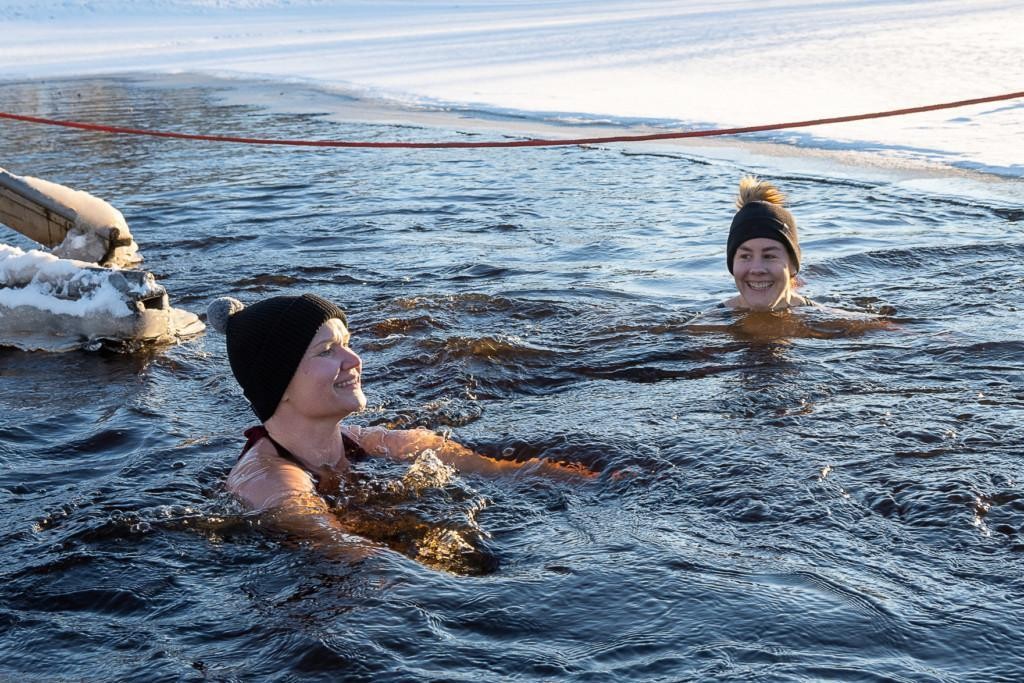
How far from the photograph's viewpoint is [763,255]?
6711mm

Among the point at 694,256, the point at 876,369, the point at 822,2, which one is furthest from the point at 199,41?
the point at 876,369

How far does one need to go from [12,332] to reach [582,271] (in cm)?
348

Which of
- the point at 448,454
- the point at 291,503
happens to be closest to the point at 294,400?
the point at 291,503

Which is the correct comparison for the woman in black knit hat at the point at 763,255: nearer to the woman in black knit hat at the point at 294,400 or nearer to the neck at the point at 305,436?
the woman in black knit hat at the point at 294,400

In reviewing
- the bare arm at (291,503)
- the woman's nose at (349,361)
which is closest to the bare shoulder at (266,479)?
the bare arm at (291,503)

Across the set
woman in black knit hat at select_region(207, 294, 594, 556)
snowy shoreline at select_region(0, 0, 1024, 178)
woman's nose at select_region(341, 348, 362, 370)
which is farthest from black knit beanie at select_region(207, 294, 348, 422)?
snowy shoreline at select_region(0, 0, 1024, 178)

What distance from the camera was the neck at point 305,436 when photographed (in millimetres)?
4484

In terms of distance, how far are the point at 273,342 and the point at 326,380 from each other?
23 cm

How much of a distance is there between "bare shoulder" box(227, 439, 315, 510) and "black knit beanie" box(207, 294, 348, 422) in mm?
156

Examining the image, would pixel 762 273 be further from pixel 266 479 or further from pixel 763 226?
pixel 266 479

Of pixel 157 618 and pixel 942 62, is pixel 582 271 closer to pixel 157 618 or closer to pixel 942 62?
pixel 157 618

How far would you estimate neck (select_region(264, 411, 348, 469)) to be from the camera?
4.48 metres

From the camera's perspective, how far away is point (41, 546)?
4160mm

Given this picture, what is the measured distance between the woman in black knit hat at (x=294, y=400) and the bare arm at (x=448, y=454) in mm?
81
